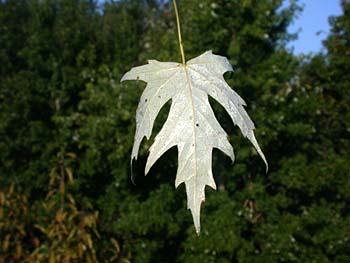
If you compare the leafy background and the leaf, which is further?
the leafy background

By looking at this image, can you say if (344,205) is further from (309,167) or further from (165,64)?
(165,64)

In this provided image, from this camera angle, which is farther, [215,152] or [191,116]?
[215,152]

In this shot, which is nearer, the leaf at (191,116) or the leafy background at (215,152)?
the leaf at (191,116)

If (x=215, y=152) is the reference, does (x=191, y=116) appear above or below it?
below
